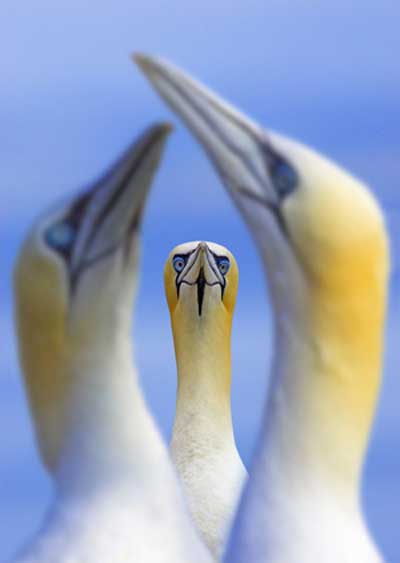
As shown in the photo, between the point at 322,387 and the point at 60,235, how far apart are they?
1473mm

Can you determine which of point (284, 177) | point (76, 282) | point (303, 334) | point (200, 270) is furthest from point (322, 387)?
point (200, 270)

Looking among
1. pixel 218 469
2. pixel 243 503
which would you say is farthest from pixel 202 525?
pixel 243 503

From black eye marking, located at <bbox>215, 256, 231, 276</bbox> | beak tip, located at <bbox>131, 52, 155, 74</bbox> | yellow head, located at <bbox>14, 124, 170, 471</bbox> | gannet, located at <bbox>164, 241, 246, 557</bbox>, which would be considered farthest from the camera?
black eye marking, located at <bbox>215, 256, 231, 276</bbox>

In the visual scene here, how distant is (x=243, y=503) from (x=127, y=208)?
1.55 m

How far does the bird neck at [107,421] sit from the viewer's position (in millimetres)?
12094

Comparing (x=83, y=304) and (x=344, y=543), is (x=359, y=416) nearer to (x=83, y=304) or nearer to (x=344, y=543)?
(x=344, y=543)

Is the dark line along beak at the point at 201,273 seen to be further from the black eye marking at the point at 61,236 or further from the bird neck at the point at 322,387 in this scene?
the black eye marking at the point at 61,236

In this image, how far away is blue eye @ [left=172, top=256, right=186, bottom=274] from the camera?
2027cm

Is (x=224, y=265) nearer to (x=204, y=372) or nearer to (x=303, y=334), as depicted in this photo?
(x=204, y=372)

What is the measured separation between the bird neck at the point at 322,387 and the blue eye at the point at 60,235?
3.55ft

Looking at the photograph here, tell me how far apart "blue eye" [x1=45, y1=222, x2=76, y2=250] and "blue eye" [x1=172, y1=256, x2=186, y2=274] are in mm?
8241

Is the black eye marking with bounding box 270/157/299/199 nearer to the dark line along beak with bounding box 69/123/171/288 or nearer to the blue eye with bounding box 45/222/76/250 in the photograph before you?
the dark line along beak with bounding box 69/123/171/288

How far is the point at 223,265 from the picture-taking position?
802 inches

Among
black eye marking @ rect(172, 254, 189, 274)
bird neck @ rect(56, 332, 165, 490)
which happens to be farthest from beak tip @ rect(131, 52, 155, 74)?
black eye marking @ rect(172, 254, 189, 274)
